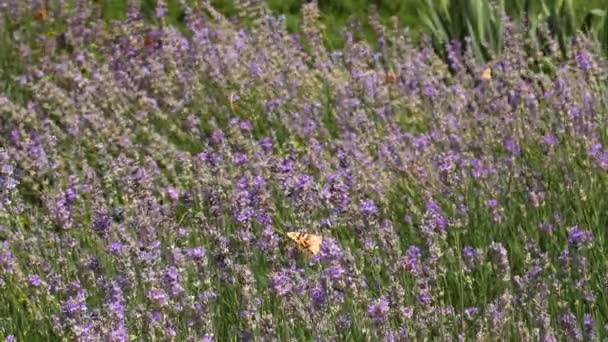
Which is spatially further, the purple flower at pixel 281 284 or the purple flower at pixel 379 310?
the purple flower at pixel 281 284

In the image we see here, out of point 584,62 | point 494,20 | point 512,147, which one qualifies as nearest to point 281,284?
point 512,147

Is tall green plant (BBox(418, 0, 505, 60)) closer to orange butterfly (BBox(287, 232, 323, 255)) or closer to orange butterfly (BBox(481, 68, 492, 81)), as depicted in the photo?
orange butterfly (BBox(481, 68, 492, 81))

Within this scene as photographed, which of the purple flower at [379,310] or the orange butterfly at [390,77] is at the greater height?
the orange butterfly at [390,77]

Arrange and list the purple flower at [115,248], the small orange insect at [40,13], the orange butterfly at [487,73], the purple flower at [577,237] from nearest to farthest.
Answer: the purple flower at [577,237] < the purple flower at [115,248] < the orange butterfly at [487,73] < the small orange insect at [40,13]

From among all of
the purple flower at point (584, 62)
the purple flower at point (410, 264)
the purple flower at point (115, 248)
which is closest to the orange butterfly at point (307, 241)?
the purple flower at point (410, 264)

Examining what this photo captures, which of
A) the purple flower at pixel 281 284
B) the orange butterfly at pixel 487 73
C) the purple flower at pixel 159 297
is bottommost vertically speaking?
the purple flower at pixel 281 284

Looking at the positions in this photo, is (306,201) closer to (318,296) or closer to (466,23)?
(318,296)

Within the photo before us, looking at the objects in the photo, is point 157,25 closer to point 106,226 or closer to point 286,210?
point 286,210

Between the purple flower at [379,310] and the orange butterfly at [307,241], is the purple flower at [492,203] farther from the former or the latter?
the purple flower at [379,310]
